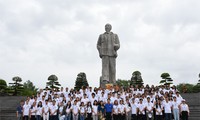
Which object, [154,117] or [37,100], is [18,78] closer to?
[37,100]

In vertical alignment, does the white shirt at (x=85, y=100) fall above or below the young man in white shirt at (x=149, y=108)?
above

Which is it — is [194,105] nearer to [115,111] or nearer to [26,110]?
[115,111]

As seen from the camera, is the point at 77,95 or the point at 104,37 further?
the point at 104,37

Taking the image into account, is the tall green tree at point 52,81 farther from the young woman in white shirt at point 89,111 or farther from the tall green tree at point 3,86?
the young woman in white shirt at point 89,111

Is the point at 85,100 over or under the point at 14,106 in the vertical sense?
over

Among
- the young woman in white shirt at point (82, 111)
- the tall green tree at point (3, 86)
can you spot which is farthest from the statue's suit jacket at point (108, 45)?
the tall green tree at point (3, 86)

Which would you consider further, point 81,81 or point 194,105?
point 81,81

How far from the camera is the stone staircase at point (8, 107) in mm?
18173

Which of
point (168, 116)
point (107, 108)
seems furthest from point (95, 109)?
point (168, 116)

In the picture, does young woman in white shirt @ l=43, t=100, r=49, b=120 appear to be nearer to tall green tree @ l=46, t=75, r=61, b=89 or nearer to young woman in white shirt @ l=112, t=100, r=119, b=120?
young woman in white shirt @ l=112, t=100, r=119, b=120

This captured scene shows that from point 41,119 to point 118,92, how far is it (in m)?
4.67

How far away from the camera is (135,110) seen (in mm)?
14492

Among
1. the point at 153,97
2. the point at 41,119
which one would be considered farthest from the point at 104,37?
the point at 41,119

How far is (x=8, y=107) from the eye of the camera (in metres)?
21.6
